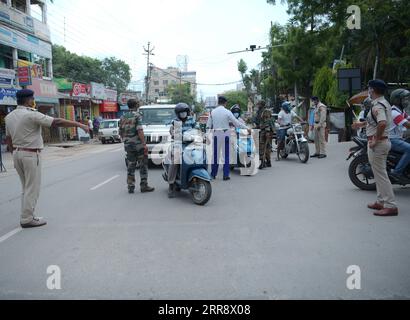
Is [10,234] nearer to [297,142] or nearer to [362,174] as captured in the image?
[362,174]

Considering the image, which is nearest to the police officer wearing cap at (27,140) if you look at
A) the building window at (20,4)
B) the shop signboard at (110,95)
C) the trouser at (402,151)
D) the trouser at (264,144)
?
the trouser at (402,151)

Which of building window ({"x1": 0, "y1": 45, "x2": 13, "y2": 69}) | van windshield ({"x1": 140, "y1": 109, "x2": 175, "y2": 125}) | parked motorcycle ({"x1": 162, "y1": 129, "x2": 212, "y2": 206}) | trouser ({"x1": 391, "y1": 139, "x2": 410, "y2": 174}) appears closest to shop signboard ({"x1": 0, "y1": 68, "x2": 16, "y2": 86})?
building window ({"x1": 0, "y1": 45, "x2": 13, "y2": 69})

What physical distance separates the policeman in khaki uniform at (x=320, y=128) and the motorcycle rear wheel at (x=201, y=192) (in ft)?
22.5

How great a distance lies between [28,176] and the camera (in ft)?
19.2

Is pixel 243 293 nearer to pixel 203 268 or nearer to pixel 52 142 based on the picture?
pixel 203 268

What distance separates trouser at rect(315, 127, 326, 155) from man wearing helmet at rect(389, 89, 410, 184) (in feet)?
17.8

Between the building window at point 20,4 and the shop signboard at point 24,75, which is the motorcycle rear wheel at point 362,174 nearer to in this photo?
the shop signboard at point 24,75

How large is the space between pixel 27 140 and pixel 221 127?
4831 mm

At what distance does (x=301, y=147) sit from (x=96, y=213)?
7.42 meters

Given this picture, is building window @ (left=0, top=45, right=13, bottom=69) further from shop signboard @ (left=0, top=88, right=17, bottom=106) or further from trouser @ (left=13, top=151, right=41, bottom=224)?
trouser @ (left=13, top=151, right=41, bottom=224)

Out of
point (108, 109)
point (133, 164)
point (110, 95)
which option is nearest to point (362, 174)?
point (133, 164)

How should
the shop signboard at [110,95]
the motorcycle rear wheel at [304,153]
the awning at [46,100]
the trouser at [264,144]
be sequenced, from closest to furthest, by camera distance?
the trouser at [264,144] < the motorcycle rear wheel at [304,153] < the awning at [46,100] < the shop signboard at [110,95]

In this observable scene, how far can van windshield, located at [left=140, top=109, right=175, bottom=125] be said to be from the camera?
43.1 feet

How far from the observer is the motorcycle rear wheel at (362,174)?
773cm
